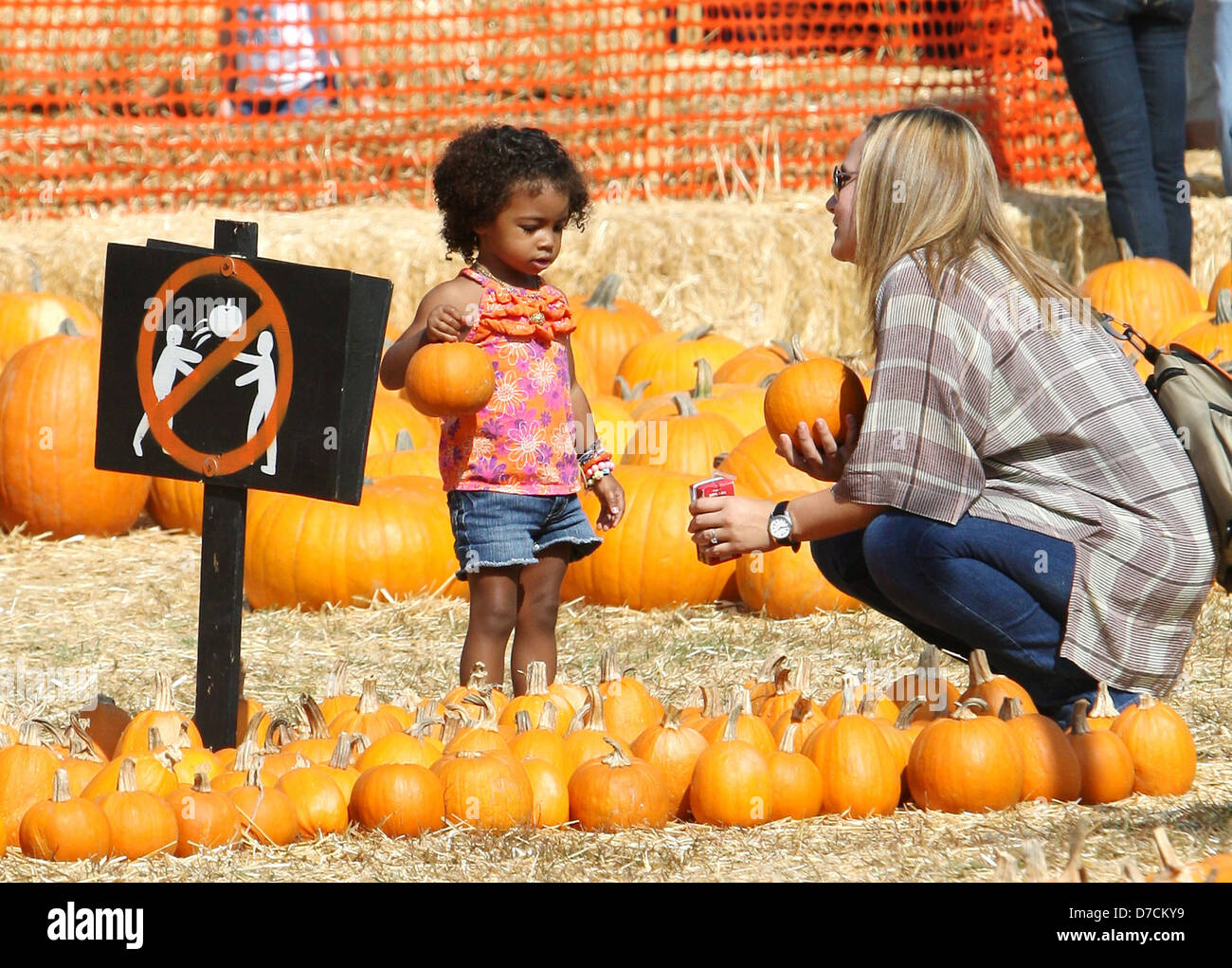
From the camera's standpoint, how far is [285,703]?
446 centimetres

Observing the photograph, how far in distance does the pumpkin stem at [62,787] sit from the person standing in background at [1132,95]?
579cm

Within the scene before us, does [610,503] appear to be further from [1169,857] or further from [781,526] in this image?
[1169,857]

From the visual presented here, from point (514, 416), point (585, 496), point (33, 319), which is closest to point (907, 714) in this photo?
point (514, 416)

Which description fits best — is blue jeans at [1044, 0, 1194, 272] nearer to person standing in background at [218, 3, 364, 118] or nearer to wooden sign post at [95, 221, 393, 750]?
person standing in background at [218, 3, 364, 118]

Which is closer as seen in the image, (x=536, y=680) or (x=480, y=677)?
(x=536, y=680)

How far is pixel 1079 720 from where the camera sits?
3.48 m

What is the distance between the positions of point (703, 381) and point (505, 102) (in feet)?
11.8

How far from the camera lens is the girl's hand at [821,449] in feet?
12.0

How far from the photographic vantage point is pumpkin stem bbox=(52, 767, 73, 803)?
10.3 ft

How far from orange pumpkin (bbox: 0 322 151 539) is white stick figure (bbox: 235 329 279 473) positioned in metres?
3.15

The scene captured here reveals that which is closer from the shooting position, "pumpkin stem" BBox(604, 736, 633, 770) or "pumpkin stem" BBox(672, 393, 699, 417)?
"pumpkin stem" BBox(604, 736, 633, 770)

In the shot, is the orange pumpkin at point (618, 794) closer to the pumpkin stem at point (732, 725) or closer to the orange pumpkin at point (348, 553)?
the pumpkin stem at point (732, 725)

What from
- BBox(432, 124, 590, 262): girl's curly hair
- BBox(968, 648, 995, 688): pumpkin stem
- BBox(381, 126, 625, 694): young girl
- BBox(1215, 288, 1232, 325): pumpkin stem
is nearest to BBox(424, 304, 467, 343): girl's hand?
BBox(381, 126, 625, 694): young girl

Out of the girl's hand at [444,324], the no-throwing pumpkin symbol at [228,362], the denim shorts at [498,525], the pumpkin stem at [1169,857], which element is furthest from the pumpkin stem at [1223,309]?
the pumpkin stem at [1169,857]
